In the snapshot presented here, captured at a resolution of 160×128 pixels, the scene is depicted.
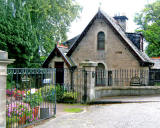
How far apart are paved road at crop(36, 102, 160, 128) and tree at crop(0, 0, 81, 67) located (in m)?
10.7

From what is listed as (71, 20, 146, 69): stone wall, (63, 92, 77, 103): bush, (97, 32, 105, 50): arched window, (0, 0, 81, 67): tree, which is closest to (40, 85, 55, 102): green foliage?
(63, 92, 77, 103): bush

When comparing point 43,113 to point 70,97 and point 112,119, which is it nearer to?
point 112,119

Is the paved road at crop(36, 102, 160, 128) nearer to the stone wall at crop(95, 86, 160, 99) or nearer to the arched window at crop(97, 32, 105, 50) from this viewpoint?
the stone wall at crop(95, 86, 160, 99)

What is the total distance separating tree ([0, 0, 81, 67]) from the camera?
58.0ft

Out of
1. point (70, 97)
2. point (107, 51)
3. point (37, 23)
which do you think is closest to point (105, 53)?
point (107, 51)

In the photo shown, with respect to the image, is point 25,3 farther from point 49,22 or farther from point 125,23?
point 125,23

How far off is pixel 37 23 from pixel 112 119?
1853 centimetres

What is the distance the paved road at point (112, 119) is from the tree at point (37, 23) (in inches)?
423

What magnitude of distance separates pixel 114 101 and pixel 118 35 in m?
7.31

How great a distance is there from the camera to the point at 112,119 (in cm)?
763

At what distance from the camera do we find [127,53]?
16.7m

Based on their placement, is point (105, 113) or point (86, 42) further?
point (86, 42)

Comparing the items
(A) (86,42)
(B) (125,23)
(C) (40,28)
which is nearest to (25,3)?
(C) (40,28)

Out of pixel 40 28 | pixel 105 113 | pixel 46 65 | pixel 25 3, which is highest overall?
pixel 25 3
